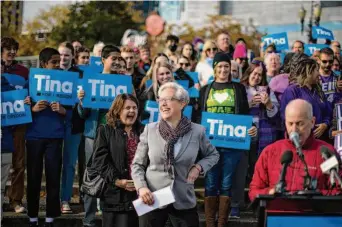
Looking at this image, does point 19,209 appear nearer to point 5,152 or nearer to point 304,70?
point 5,152

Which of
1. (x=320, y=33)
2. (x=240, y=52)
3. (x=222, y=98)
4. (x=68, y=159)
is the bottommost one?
(x=68, y=159)

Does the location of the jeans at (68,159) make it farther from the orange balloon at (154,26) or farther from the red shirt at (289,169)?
the orange balloon at (154,26)

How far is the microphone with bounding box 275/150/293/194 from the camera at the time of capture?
4332 millimetres

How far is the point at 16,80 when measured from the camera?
8750 mm

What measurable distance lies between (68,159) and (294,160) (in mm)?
4687

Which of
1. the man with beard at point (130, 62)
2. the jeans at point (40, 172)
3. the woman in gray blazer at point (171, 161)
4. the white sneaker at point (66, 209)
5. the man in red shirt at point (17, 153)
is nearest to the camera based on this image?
the woman in gray blazer at point (171, 161)

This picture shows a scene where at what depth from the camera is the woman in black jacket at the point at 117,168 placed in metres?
6.57

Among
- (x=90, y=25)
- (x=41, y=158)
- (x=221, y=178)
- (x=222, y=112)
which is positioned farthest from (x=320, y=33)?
(x=90, y=25)

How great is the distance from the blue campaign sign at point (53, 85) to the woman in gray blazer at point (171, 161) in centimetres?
272

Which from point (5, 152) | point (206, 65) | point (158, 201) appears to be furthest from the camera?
point (206, 65)

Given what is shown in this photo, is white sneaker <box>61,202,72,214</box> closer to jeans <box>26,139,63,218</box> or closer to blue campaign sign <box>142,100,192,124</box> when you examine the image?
jeans <box>26,139,63,218</box>

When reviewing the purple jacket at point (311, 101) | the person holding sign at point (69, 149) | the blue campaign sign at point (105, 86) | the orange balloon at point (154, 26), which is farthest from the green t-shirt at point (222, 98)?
the orange balloon at point (154, 26)

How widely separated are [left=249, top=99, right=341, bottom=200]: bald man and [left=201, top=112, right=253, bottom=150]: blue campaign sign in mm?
3278

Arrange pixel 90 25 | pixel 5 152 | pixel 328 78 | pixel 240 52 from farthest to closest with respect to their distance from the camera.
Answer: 1. pixel 90 25
2. pixel 240 52
3. pixel 328 78
4. pixel 5 152
